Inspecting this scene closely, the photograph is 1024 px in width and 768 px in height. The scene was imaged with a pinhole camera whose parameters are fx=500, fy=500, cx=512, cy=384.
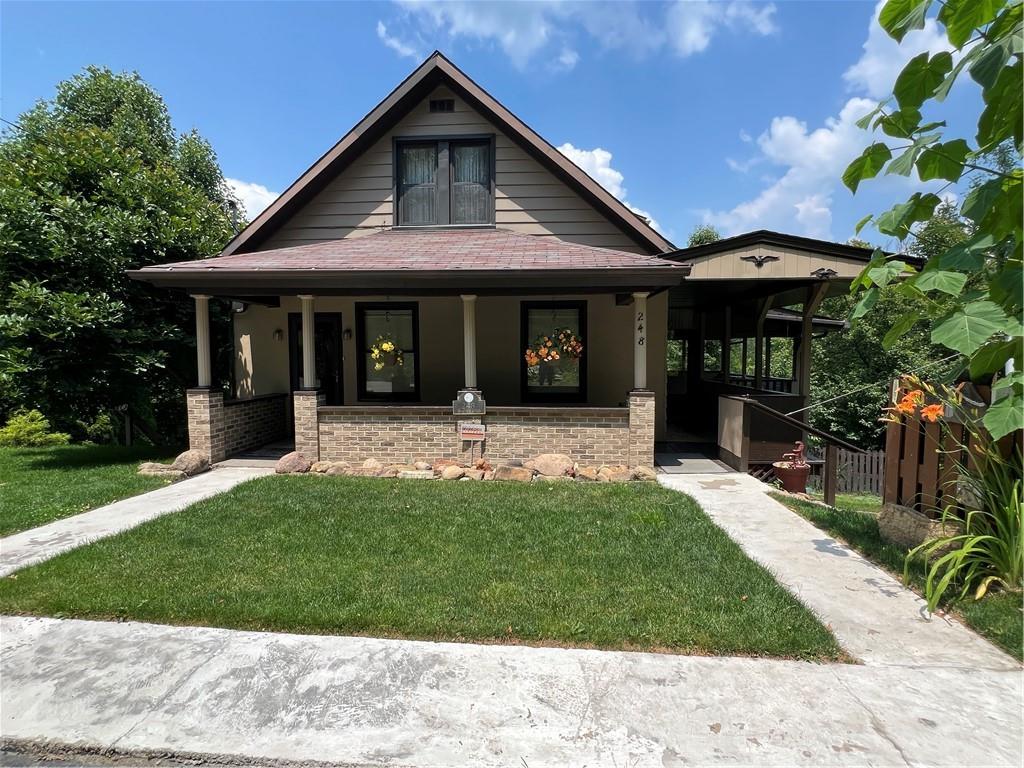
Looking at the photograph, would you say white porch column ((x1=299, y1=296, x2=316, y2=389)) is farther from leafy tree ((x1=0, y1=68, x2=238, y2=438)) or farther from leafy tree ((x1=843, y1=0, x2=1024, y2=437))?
leafy tree ((x1=843, y1=0, x2=1024, y2=437))

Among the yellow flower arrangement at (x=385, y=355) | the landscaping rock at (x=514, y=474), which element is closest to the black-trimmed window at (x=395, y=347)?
the yellow flower arrangement at (x=385, y=355)

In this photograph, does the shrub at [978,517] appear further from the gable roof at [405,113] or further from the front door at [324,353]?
the front door at [324,353]

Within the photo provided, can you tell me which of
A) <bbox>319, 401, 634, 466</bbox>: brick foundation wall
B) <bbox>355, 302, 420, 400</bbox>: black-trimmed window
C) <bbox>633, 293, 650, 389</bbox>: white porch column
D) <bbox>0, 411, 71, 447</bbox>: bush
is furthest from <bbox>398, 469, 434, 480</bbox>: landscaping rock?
<bbox>0, 411, 71, 447</bbox>: bush

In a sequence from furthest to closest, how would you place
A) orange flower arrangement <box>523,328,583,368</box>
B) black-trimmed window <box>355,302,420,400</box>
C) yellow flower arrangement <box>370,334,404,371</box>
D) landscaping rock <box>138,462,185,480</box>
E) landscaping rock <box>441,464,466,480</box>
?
black-trimmed window <box>355,302,420,400</box>, yellow flower arrangement <box>370,334,404,371</box>, orange flower arrangement <box>523,328,583,368</box>, landscaping rock <box>138,462,185,480</box>, landscaping rock <box>441,464,466,480</box>

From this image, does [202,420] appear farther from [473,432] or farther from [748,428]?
[748,428]

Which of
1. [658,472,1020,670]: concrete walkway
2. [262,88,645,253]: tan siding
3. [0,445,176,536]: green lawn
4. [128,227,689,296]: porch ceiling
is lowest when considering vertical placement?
[0,445,176,536]: green lawn

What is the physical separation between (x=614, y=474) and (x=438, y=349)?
4325 millimetres

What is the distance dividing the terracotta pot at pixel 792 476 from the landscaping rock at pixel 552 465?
9.94ft

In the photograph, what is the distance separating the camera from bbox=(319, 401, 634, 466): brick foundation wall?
749 cm

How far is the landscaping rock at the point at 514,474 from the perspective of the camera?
282 inches

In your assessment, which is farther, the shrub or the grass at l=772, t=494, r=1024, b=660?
the shrub

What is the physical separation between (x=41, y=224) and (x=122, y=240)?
1.09 metres

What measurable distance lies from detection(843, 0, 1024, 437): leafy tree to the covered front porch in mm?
3916

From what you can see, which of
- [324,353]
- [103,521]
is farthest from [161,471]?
[324,353]
